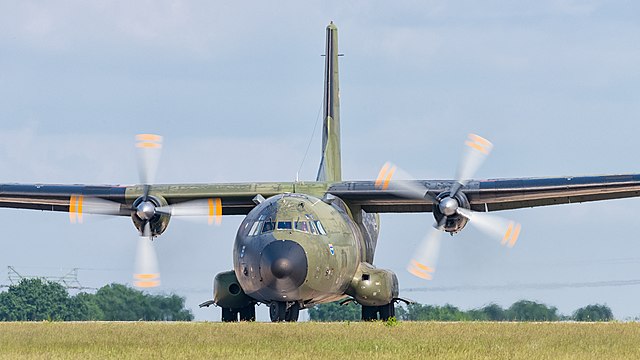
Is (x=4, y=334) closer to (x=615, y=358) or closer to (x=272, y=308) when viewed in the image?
(x=272, y=308)

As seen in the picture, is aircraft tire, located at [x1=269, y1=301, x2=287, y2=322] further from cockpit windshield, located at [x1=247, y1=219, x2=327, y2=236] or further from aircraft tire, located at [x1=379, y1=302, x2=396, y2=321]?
aircraft tire, located at [x1=379, y1=302, x2=396, y2=321]

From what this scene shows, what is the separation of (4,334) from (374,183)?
451 inches

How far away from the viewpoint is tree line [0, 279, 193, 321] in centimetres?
3700

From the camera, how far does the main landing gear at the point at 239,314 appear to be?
32094 millimetres

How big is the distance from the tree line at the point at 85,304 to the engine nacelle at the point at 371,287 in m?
7.66

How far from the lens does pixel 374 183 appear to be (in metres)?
33.2

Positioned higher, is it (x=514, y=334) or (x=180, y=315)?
(x=180, y=315)

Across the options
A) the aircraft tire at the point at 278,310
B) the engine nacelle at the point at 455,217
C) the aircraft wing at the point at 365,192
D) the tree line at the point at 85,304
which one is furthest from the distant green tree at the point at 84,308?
the engine nacelle at the point at 455,217

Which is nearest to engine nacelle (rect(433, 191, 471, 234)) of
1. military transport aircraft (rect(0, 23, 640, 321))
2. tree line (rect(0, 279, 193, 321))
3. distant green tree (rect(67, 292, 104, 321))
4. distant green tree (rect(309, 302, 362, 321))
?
military transport aircraft (rect(0, 23, 640, 321))

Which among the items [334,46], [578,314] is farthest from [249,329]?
[334,46]

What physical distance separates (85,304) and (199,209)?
377 inches

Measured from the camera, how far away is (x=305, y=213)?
2820cm

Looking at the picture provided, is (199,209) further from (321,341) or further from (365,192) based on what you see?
(321,341)

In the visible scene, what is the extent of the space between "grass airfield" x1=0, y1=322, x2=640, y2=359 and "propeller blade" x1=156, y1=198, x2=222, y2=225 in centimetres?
482
